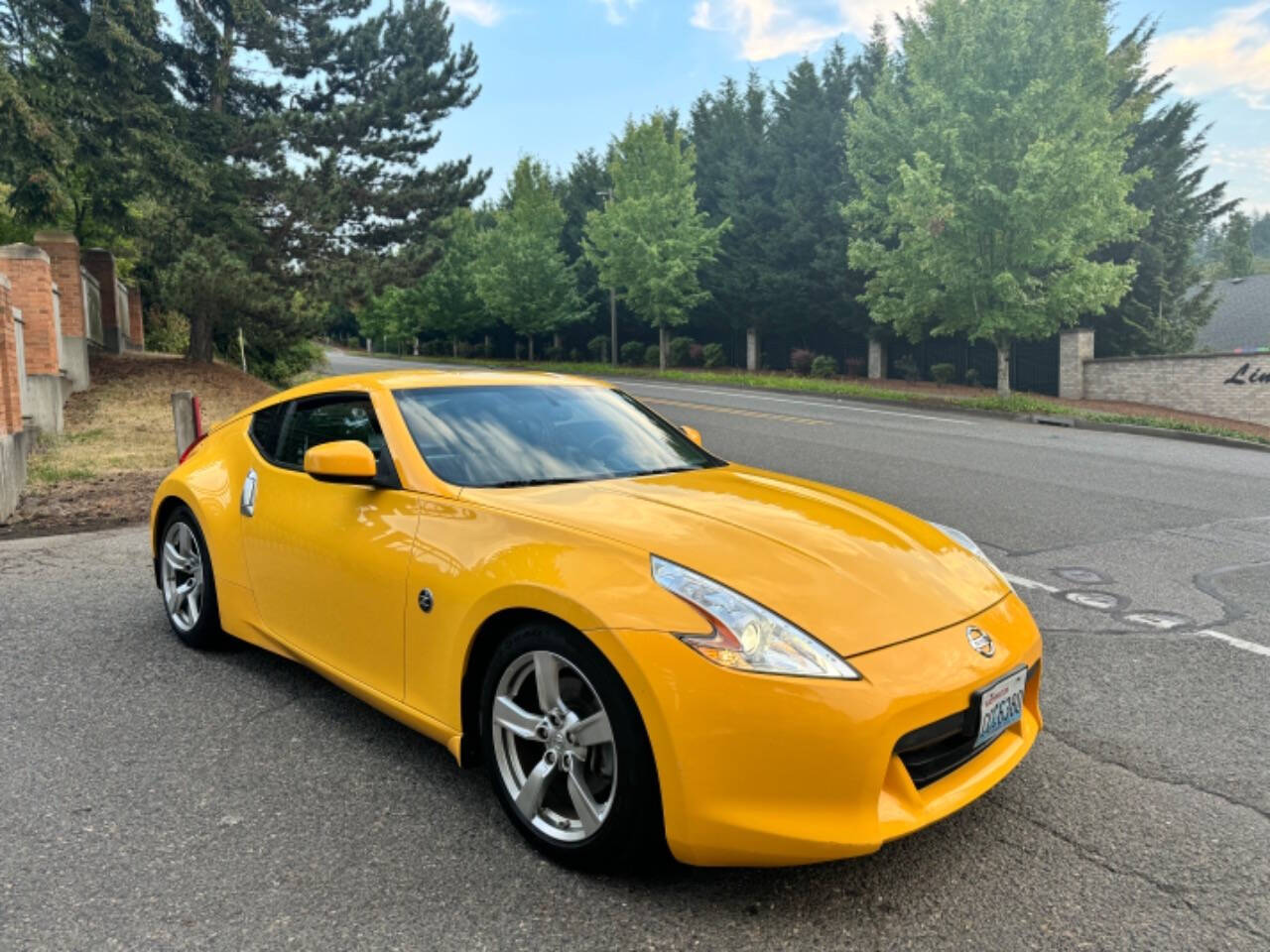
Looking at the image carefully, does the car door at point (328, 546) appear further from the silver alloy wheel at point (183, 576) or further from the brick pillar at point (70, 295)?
the brick pillar at point (70, 295)

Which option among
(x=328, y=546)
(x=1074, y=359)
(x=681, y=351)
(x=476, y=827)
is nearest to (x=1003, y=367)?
(x=1074, y=359)

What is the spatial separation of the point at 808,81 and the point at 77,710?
3485cm

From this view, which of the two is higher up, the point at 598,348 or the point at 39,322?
the point at 598,348

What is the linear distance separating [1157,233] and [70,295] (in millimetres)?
27759

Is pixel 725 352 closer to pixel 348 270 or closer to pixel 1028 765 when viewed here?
pixel 348 270

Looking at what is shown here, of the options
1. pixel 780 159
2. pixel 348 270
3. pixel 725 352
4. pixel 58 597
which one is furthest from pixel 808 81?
pixel 58 597

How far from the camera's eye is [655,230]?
34531 millimetres

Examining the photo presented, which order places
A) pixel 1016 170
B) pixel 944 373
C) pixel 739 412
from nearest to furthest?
pixel 739 412 → pixel 1016 170 → pixel 944 373

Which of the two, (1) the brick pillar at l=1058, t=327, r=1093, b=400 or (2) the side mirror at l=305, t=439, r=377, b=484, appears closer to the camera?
(2) the side mirror at l=305, t=439, r=377, b=484

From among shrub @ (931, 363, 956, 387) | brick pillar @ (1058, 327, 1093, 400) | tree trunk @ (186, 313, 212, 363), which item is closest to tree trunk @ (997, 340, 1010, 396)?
brick pillar @ (1058, 327, 1093, 400)

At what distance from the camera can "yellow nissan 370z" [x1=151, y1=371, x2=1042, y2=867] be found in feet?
7.62

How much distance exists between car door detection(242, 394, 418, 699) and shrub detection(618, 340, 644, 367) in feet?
126

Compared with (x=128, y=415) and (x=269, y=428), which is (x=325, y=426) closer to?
(x=269, y=428)

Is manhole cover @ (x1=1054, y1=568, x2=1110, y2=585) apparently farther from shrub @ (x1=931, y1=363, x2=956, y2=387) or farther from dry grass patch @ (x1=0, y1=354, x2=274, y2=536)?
shrub @ (x1=931, y1=363, x2=956, y2=387)
